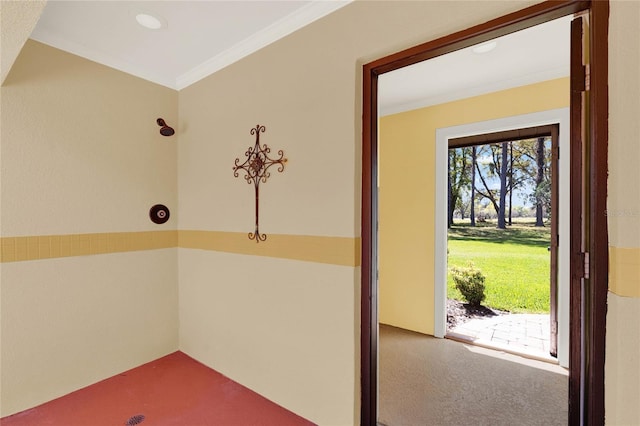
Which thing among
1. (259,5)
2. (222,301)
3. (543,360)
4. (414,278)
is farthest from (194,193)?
(543,360)

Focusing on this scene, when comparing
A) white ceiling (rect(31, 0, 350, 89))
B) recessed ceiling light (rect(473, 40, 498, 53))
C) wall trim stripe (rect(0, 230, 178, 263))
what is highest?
white ceiling (rect(31, 0, 350, 89))

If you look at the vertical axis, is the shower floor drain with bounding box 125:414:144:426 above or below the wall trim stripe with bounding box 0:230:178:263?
below

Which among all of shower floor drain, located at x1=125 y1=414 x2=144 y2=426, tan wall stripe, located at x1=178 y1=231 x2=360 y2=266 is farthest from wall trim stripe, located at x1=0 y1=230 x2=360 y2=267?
shower floor drain, located at x1=125 y1=414 x2=144 y2=426

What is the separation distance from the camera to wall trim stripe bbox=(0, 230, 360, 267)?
1.76 meters

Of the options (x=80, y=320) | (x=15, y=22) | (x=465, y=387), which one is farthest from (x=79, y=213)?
(x=465, y=387)

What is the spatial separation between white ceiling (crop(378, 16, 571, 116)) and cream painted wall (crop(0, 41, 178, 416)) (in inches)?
84.4

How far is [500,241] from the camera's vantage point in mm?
3684

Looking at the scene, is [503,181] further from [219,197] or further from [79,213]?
[79,213]

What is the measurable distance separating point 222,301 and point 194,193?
0.95 m

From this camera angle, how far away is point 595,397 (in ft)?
3.64

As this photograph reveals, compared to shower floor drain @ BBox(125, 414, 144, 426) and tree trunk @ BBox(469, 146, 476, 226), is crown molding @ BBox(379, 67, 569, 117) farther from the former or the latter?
shower floor drain @ BBox(125, 414, 144, 426)

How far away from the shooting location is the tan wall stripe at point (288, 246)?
1.70 m

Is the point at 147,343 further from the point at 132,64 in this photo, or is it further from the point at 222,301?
the point at 132,64

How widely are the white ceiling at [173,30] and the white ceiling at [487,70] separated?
3.21 feet
